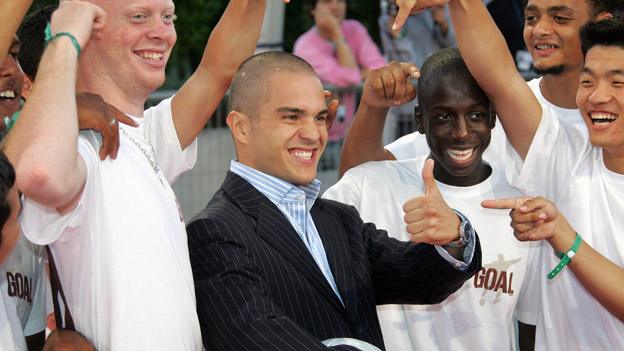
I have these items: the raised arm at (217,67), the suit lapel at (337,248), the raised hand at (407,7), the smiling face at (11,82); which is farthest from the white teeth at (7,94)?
the raised hand at (407,7)

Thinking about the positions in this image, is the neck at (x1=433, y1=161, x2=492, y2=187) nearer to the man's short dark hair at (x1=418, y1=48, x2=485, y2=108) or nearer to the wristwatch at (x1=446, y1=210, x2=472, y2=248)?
the man's short dark hair at (x1=418, y1=48, x2=485, y2=108)

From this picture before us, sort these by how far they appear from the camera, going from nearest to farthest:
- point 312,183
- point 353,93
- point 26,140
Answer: point 26,140 < point 312,183 < point 353,93

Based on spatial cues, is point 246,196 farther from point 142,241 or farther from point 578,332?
point 578,332

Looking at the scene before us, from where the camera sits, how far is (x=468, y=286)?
433cm

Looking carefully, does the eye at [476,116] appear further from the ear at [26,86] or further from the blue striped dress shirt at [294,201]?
the ear at [26,86]

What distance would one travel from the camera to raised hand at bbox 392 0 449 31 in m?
3.88

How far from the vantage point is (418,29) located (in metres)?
8.65

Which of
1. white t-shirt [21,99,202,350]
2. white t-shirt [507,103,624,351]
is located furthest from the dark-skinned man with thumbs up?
white t-shirt [21,99,202,350]

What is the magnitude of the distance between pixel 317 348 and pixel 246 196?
28.4 inches

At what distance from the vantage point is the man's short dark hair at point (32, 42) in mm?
4426

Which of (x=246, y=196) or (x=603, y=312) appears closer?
(x=246, y=196)

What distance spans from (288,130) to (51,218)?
3.57 feet

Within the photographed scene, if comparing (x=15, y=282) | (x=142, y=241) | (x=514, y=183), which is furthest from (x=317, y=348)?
(x=514, y=183)

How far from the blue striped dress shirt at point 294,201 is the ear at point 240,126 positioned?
0.14 metres
